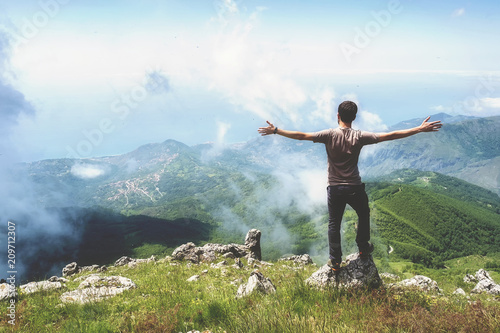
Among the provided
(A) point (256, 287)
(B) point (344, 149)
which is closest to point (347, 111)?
(B) point (344, 149)

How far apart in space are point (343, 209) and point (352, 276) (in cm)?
195

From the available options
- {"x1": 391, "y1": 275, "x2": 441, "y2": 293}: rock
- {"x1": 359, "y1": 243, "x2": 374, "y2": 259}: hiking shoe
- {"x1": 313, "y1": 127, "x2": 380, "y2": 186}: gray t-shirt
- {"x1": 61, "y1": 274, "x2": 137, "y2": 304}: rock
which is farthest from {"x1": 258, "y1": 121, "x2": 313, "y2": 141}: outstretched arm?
{"x1": 61, "y1": 274, "x2": 137, "y2": 304}: rock

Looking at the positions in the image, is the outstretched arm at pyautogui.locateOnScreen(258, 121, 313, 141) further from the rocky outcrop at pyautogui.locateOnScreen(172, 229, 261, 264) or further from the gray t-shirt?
the rocky outcrop at pyautogui.locateOnScreen(172, 229, 261, 264)

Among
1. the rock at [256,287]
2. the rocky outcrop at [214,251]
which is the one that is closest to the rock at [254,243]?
the rocky outcrop at [214,251]

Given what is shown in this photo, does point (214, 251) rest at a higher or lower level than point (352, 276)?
higher

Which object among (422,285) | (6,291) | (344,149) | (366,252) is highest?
(344,149)

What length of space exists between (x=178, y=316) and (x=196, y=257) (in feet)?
62.4

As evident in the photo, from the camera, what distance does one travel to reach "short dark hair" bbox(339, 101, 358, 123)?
6.56 meters

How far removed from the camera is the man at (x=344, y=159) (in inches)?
251

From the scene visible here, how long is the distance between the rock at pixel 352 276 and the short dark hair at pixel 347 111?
3.97 meters

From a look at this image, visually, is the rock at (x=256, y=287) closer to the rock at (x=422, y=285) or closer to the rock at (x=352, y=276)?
the rock at (x=352, y=276)

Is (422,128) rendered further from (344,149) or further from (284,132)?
(284,132)

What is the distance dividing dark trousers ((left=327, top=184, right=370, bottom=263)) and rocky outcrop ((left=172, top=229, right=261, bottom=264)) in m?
18.2

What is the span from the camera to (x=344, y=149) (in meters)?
6.44
